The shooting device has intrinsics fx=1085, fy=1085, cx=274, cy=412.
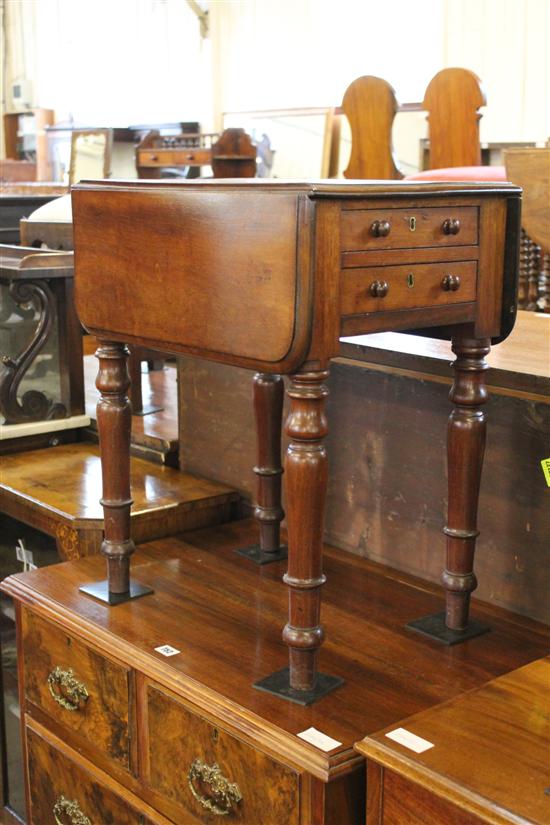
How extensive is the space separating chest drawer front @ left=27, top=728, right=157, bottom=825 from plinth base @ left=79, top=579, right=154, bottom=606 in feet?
0.97

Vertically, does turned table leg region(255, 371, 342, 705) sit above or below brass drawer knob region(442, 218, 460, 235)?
below

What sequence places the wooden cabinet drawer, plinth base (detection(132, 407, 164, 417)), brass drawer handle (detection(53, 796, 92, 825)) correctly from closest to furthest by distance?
1. brass drawer handle (detection(53, 796, 92, 825))
2. plinth base (detection(132, 407, 164, 417))
3. the wooden cabinet drawer

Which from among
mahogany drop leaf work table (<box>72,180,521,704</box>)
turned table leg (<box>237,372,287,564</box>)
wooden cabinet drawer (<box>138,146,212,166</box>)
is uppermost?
wooden cabinet drawer (<box>138,146,212,166</box>)

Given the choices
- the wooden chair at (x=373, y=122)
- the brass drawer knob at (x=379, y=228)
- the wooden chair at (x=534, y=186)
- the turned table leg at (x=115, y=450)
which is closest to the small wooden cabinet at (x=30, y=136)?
the wooden chair at (x=373, y=122)

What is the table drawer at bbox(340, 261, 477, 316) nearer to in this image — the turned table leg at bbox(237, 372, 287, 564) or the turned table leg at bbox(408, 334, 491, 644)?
the turned table leg at bbox(408, 334, 491, 644)

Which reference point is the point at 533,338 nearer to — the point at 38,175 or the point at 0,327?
the point at 0,327

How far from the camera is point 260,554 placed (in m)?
2.10

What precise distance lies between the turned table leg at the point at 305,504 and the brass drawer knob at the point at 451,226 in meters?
0.28

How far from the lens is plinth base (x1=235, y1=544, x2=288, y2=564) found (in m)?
2.08

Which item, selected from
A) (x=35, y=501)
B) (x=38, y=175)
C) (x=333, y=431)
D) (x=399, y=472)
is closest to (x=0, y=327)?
(x=35, y=501)

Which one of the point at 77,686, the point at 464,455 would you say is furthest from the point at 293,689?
the point at 77,686

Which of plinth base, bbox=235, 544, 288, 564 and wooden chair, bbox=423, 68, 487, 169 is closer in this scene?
plinth base, bbox=235, 544, 288, 564

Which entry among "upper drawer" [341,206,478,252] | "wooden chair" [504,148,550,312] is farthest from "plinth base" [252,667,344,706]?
"wooden chair" [504,148,550,312]

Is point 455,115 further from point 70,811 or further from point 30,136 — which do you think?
point 30,136
